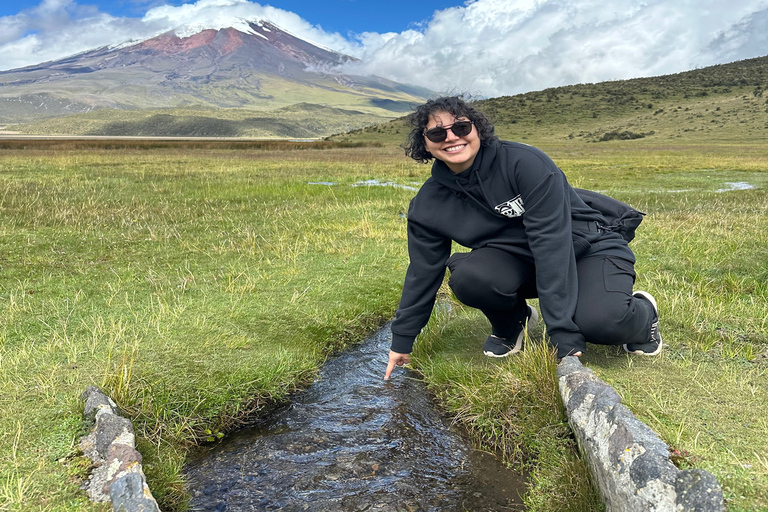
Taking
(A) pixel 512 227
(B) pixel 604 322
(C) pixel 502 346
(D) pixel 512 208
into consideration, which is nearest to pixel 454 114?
(D) pixel 512 208

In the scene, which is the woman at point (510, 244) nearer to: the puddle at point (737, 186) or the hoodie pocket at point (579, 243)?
the hoodie pocket at point (579, 243)

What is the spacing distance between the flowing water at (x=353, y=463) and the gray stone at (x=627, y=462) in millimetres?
840

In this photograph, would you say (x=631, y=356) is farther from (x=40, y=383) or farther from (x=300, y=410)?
(x=40, y=383)

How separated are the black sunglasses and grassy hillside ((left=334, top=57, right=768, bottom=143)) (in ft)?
199

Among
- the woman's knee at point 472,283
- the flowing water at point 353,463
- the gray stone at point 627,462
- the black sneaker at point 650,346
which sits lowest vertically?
the flowing water at point 353,463

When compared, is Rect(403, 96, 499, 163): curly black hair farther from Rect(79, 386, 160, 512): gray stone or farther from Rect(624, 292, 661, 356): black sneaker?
Rect(79, 386, 160, 512): gray stone

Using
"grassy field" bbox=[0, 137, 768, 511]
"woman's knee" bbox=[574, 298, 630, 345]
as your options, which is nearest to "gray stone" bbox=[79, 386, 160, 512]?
"grassy field" bbox=[0, 137, 768, 511]

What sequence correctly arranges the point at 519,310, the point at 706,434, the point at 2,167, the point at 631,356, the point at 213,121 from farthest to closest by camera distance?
the point at 213,121, the point at 2,167, the point at 519,310, the point at 631,356, the point at 706,434

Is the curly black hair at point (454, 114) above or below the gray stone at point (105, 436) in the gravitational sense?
above

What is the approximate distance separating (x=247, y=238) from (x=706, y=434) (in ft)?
28.6

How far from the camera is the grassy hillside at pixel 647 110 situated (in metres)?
67.4

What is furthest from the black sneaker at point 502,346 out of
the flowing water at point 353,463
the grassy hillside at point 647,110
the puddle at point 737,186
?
the grassy hillside at point 647,110

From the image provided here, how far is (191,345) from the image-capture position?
526cm

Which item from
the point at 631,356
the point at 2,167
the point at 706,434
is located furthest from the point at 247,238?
the point at 2,167
